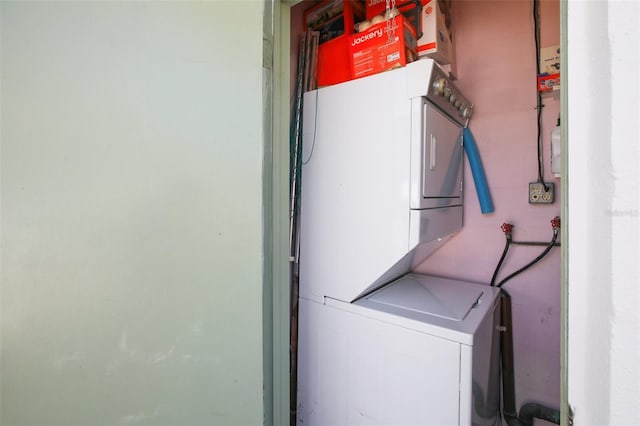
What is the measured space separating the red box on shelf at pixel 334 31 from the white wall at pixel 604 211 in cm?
145

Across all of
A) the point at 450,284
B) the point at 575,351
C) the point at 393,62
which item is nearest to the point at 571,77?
the point at 575,351

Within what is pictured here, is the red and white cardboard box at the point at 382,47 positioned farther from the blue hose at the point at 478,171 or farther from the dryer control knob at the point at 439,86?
Answer: the blue hose at the point at 478,171

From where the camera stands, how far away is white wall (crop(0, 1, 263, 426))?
0.63 meters

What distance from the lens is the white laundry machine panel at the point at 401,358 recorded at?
1.25 m

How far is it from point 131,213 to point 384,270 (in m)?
1.16

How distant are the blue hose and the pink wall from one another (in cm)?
12

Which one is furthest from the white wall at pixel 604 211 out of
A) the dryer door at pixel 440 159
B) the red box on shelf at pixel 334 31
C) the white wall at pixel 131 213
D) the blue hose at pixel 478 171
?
the blue hose at pixel 478 171

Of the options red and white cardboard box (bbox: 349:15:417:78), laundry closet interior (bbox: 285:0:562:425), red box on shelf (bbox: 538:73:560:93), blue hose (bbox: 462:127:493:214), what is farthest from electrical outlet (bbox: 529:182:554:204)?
red and white cardboard box (bbox: 349:15:417:78)

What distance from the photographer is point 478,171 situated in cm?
206

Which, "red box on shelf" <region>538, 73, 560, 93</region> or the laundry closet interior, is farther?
"red box on shelf" <region>538, 73, 560, 93</region>

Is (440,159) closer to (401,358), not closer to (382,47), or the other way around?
(382,47)

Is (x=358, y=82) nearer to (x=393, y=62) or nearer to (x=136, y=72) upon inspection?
(x=393, y=62)

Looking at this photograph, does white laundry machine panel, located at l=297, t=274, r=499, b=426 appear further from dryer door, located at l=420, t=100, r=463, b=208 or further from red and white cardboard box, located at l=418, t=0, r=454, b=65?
red and white cardboard box, located at l=418, t=0, r=454, b=65

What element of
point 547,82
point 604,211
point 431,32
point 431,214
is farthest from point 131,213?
point 547,82
